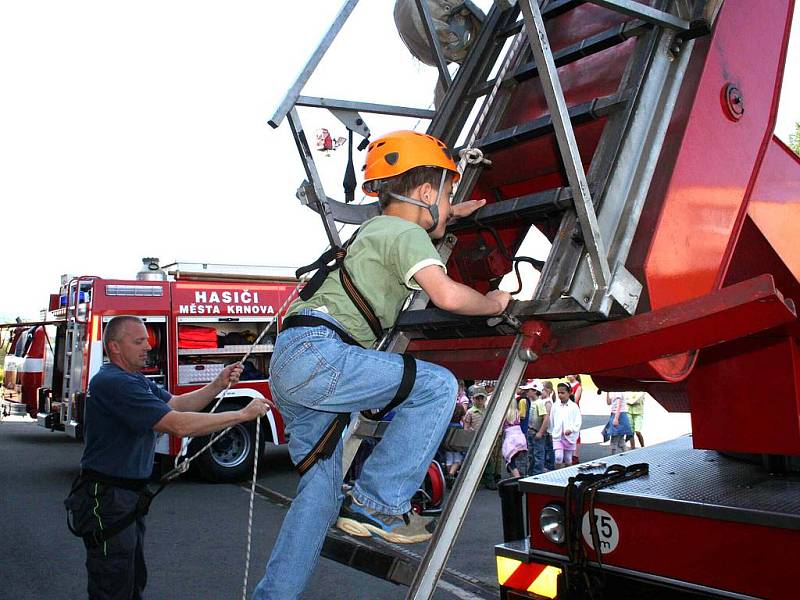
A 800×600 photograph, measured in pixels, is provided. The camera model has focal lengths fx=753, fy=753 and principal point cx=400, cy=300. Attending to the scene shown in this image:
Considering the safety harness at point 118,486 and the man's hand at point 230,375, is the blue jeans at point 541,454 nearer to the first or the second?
the man's hand at point 230,375

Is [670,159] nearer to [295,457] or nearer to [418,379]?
[418,379]

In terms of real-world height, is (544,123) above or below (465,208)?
above

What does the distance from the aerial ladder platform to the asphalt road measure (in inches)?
125

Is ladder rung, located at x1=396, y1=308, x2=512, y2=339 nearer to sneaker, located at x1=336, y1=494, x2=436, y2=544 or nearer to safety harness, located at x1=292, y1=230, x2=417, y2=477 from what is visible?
safety harness, located at x1=292, y1=230, x2=417, y2=477

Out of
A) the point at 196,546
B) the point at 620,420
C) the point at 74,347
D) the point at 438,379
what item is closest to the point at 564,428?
the point at 620,420

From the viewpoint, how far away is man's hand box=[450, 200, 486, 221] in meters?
2.79

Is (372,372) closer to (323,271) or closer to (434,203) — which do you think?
(323,271)

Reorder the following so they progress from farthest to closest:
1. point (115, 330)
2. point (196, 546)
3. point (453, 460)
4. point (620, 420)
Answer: point (620, 420) < point (453, 460) < point (196, 546) < point (115, 330)

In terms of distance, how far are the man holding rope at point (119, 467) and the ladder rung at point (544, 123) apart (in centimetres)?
163

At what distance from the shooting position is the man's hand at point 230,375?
3.67 metres

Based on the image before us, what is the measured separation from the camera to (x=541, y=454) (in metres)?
10.8

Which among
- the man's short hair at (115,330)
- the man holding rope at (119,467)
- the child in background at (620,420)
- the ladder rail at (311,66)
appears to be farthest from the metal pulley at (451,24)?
the child in background at (620,420)

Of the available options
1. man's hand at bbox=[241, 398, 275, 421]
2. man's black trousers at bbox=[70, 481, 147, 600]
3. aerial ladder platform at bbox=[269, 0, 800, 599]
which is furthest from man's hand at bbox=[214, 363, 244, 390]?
aerial ladder platform at bbox=[269, 0, 800, 599]

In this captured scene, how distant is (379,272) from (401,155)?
40 cm
